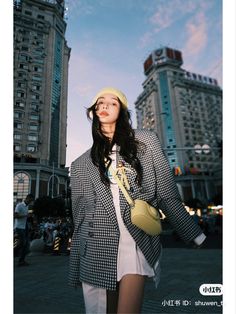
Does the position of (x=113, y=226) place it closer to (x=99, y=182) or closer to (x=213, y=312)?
(x=99, y=182)

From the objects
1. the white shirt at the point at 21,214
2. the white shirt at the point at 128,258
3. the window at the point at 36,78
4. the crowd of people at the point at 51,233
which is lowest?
the crowd of people at the point at 51,233

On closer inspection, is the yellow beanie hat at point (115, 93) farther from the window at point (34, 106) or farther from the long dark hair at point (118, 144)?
the window at point (34, 106)

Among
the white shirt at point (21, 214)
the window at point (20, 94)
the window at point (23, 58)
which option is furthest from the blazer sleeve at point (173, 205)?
the white shirt at point (21, 214)

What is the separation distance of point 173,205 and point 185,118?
6343 centimetres

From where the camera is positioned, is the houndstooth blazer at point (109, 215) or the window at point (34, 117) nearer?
the houndstooth blazer at point (109, 215)

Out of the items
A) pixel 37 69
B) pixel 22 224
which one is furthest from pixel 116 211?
pixel 22 224

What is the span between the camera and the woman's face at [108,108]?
4.73 ft

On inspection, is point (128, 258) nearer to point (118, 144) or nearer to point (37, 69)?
point (118, 144)

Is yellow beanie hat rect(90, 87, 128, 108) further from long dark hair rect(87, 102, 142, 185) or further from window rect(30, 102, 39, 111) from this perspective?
window rect(30, 102, 39, 111)

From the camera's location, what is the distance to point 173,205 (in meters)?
1.30

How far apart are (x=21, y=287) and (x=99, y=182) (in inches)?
115

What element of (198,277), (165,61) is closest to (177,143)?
(165,61)

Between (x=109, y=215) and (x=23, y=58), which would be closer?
(x=109, y=215)

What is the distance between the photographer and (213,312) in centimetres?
205
